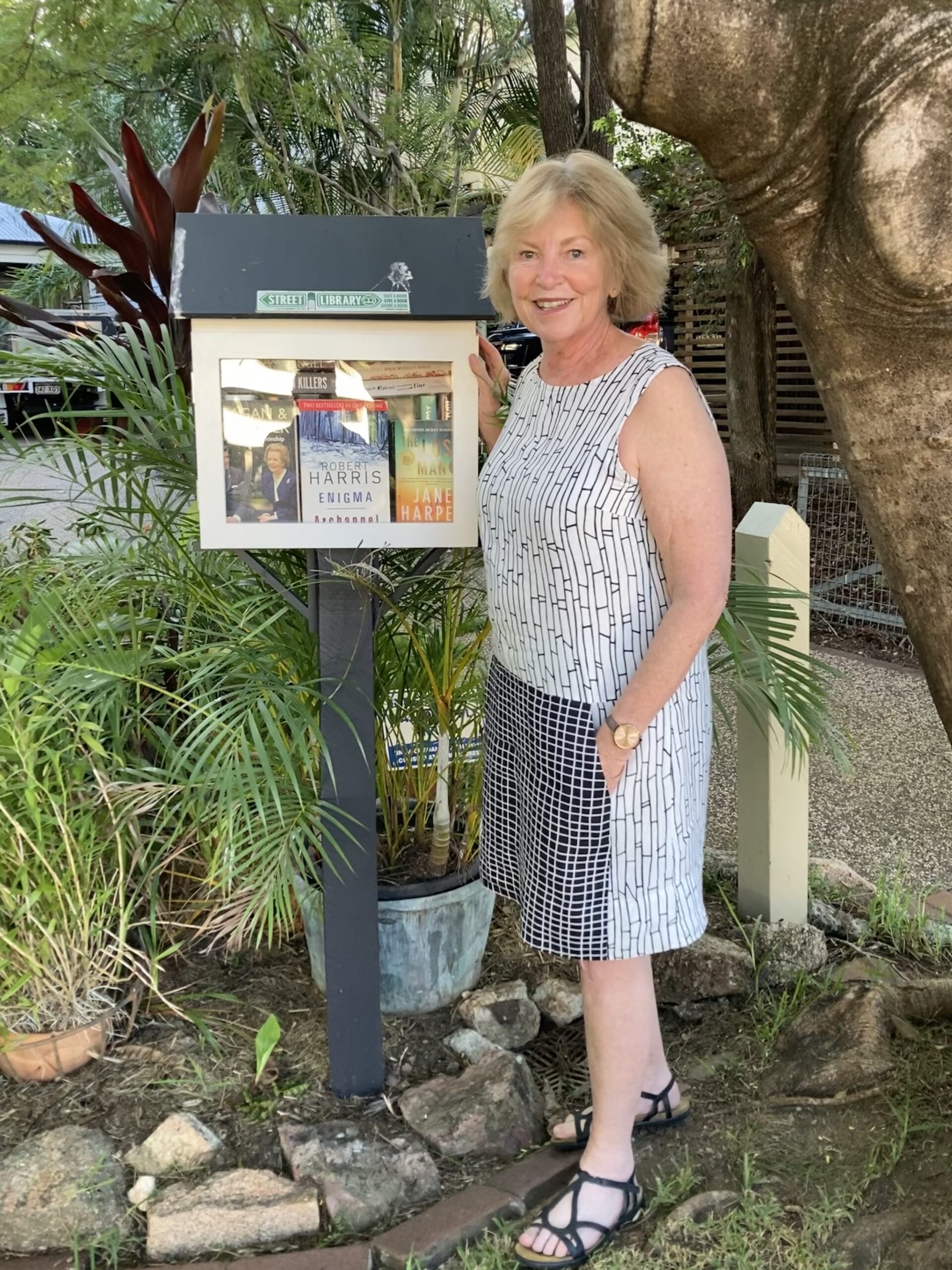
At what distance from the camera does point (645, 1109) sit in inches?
96.7

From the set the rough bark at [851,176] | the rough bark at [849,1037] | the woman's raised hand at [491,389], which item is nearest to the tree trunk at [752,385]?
the rough bark at [849,1037]

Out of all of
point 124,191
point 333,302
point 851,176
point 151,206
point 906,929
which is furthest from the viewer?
point 124,191

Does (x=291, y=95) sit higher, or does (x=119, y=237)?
(x=291, y=95)

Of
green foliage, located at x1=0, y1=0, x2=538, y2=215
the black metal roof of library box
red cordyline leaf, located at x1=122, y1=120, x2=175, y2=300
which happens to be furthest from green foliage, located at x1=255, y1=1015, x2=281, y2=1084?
green foliage, located at x1=0, y1=0, x2=538, y2=215

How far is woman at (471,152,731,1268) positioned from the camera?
1953mm

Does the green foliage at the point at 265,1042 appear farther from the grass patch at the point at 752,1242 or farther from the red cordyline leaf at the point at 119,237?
the red cordyline leaf at the point at 119,237

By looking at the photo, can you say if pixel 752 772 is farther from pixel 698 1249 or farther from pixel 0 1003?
pixel 0 1003

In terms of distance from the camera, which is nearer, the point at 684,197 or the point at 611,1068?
the point at 611,1068

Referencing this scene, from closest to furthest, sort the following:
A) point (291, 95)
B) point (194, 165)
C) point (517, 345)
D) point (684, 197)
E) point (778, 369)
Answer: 1. point (194, 165)
2. point (684, 197)
3. point (291, 95)
4. point (778, 369)
5. point (517, 345)

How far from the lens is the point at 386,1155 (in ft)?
7.66

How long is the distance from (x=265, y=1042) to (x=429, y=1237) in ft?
1.89

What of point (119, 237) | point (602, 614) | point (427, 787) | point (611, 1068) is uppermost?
point (119, 237)

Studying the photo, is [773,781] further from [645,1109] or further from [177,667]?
[177,667]

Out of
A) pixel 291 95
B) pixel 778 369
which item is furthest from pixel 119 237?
pixel 778 369
